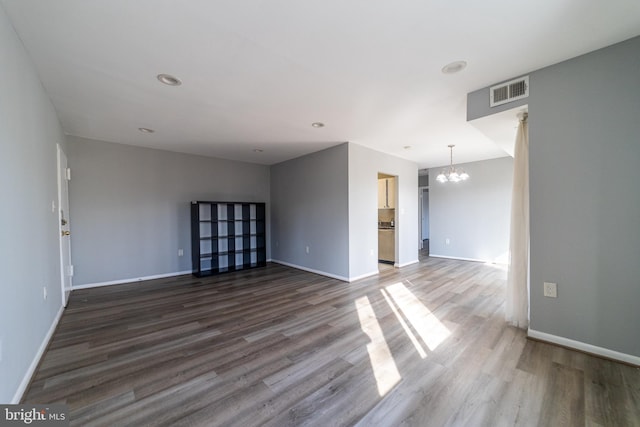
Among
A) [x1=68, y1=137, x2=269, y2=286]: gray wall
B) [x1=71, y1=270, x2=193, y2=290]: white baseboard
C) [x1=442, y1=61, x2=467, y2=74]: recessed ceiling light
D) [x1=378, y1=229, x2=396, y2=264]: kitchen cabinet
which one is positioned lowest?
[x1=71, y1=270, x2=193, y2=290]: white baseboard

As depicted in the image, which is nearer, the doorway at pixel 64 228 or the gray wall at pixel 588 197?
the gray wall at pixel 588 197

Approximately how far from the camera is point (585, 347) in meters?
2.12

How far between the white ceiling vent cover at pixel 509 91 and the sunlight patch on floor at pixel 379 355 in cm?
259

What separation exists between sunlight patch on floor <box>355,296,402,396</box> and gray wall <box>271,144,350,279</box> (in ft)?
5.17

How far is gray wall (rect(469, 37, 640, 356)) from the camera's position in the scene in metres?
1.93

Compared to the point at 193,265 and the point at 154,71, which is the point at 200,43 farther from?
the point at 193,265

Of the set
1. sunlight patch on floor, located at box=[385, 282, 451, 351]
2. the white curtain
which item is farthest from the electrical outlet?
sunlight patch on floor, located at box=[385, 282, 451, 351]

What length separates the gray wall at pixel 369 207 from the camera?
14.7ft

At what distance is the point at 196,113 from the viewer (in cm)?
314

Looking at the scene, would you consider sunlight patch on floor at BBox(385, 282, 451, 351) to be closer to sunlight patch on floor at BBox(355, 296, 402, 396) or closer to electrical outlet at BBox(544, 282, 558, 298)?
sunlight patch on floor at BBox(355, 296, 402, 396)

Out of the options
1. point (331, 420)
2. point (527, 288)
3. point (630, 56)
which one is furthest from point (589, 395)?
point (630, 56)

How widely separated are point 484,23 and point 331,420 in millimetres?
2721
